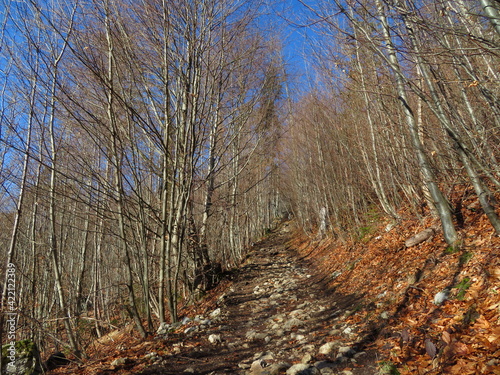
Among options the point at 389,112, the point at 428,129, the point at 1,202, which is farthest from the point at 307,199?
the point at 1,202

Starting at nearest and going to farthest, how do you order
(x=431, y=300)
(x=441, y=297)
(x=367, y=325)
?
1. (x=441, y=297)
2. (x=431, y=300)
3. (x=367, y=325)

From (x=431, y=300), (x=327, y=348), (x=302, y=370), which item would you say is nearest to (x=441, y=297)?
(x=431, y=300)

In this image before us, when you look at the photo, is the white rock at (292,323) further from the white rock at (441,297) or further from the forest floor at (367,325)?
the white rock at (441,297)

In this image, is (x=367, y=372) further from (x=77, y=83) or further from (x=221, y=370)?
(x=77, y=83)

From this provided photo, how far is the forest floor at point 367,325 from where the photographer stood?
8.29 feet

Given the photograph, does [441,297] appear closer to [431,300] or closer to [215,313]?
[431,300]

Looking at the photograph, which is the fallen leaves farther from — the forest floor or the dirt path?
the dirt path

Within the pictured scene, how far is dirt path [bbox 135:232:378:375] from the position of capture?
3.09m

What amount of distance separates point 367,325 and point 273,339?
3.90 feet

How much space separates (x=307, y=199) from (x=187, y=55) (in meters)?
9.97

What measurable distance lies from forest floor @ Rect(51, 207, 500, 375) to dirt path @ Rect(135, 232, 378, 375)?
0.01 m

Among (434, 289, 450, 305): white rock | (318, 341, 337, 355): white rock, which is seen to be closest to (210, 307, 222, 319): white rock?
(318, 341, 337, 355): white rock

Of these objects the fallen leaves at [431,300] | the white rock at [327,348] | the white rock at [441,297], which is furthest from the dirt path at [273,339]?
the white rock at [441,297]

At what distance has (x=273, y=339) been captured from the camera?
404cm
